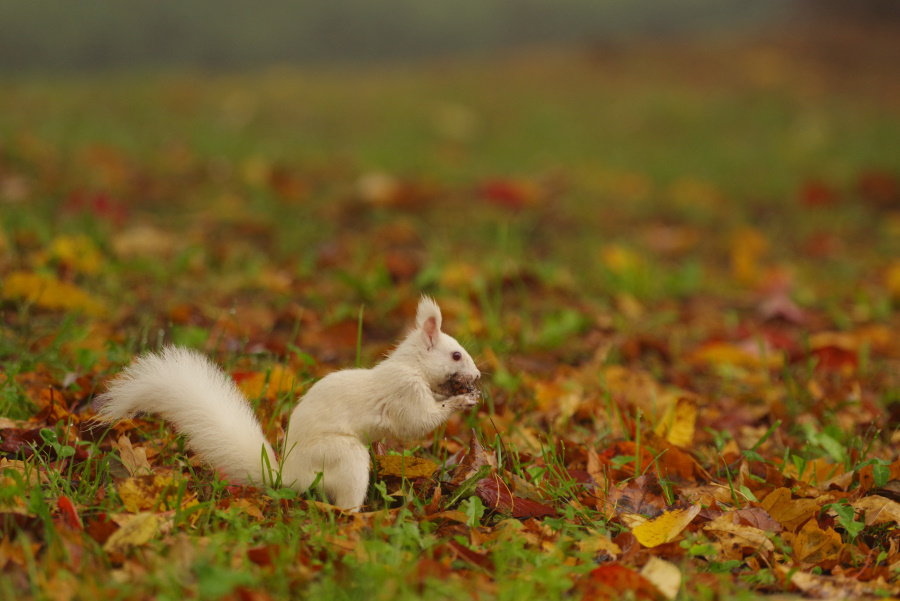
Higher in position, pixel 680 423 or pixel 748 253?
pixel 680 423

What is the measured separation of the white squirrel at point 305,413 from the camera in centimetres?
194

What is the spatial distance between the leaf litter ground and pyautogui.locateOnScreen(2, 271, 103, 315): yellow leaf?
13mm

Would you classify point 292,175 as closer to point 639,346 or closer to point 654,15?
point 639,346

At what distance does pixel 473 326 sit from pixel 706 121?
6.54 metres

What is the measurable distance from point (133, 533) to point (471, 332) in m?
1.70

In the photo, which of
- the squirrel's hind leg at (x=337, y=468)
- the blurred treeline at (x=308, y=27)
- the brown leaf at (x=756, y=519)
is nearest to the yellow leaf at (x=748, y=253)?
the brown leaf at (x=756, y=519)

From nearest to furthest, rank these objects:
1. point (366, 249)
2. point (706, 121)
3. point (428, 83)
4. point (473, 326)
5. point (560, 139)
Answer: point (473, 326), point (366, 249), point (560, 139), point (706, 121), point (428, 83)

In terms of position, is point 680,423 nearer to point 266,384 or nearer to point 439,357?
point 439,357

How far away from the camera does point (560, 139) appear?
8.25 metres

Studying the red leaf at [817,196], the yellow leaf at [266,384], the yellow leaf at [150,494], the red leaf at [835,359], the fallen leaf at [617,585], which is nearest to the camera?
the fallen leaf at [617,585]

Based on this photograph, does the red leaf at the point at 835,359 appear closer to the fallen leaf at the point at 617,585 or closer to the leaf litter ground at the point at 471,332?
the leaf litter ground at the point at 471,332

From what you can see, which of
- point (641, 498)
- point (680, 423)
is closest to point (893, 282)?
point (680, 423)

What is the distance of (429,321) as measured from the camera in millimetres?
2104

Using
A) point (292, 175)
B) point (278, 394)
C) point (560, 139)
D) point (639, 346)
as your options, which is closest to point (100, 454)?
point (278, 394)
